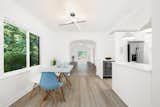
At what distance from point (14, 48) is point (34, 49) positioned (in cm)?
162

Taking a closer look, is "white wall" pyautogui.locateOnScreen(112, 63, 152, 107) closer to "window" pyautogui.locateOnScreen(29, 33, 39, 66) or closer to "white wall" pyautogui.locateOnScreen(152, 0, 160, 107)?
"white wall" pyautogui.locateOnScreen(152, 0, 160, 107)

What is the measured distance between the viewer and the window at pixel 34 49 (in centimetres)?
510

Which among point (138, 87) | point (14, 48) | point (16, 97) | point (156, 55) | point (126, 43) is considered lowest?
point (16, 97)

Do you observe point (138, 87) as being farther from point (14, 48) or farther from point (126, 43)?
point (126, 43)

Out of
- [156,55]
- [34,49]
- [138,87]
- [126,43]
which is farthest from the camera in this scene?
[126,43]

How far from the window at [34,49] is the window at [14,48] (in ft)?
2.10

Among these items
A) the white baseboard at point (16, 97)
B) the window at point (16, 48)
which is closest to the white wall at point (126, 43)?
the window at point (16, 48)

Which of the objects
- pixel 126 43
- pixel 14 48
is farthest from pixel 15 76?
pixel 126 43

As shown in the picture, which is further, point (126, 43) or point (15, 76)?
point (126, 43)

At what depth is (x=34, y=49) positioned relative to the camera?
17.9ft

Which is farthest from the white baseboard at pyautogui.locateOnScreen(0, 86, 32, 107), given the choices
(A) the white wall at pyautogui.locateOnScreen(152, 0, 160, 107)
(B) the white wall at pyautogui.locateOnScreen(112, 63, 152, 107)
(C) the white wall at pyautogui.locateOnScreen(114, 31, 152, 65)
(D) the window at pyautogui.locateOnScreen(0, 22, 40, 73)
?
(C) the white wall at pyautogui.locateOnScreen(114, 31, 152, 65)

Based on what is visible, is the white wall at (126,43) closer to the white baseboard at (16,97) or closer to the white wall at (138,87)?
the white wall at (138,87)

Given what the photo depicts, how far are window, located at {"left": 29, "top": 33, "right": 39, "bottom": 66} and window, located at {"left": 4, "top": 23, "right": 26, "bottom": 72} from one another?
2.10 ft

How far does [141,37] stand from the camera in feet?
21.0
